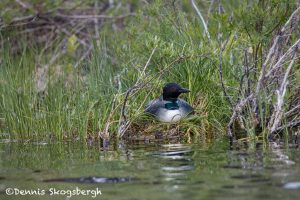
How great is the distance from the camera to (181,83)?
9555 millimetres

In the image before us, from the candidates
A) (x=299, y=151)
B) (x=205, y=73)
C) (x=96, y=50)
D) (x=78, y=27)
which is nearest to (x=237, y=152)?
(x=299, y=151)

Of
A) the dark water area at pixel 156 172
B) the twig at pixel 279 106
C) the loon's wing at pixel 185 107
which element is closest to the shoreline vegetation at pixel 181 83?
the twig at pixel 279 106

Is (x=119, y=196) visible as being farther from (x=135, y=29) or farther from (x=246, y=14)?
(x=135, y=29)

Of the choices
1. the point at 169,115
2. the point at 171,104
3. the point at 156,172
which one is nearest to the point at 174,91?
the point at 171,104

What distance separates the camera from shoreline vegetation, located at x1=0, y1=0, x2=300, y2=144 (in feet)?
27.2

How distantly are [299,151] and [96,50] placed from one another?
365cm

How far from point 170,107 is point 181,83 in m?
0.66

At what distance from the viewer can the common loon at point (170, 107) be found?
901 cm

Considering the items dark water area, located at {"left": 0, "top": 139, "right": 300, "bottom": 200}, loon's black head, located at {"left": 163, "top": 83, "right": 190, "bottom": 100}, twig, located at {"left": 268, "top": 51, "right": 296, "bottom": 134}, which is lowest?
dark water area, located at {"left": 0, "top": 139, "right": 300, "bottom": 200}

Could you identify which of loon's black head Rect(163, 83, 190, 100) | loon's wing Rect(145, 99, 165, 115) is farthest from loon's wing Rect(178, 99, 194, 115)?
loon's wing Rect(145, 99, 165, 115)

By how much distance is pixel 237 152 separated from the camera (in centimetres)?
734

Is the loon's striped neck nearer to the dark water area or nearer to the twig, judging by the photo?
the dark water area

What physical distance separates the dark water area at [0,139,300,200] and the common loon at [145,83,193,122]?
824mm

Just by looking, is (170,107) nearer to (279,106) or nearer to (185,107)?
(185,107)
